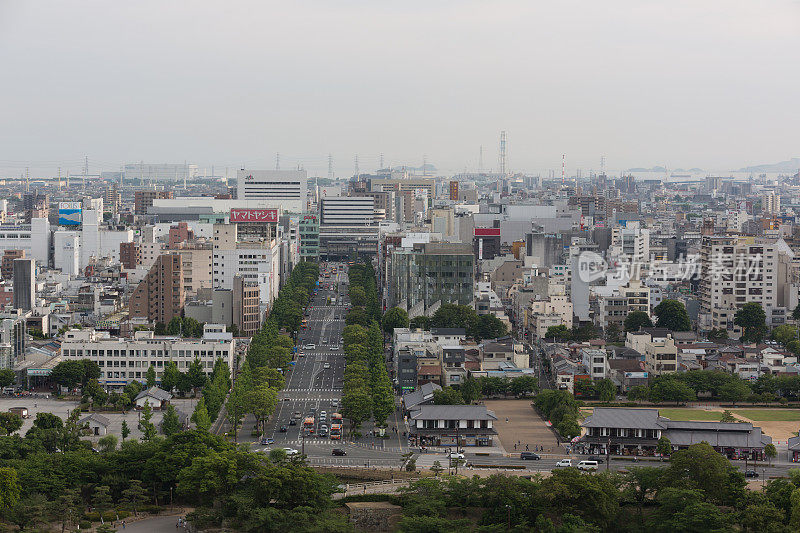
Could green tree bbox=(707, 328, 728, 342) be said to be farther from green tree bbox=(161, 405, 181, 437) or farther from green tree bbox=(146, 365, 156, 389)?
green tree bbox=(161, 405, 181, 437)

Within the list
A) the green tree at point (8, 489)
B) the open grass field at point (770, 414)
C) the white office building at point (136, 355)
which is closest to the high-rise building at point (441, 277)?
the white office building at point (136, 355)

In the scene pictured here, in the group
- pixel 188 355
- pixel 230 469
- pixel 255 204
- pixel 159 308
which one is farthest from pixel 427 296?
pixel 255 204

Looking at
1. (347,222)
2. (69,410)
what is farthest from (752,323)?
(347,222)

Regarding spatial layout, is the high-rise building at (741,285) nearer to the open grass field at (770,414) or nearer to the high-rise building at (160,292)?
the open grass field at (770,414)

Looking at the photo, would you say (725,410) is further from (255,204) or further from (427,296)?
(255,204)

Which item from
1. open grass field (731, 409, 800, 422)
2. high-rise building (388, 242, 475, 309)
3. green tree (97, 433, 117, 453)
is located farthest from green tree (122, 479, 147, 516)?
high-rise building (388, 242, 475, 309)
